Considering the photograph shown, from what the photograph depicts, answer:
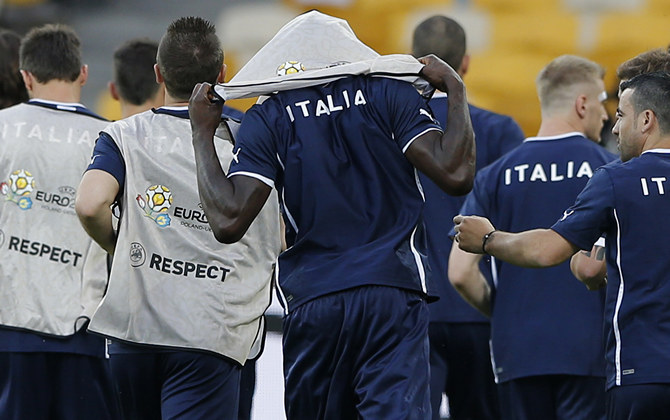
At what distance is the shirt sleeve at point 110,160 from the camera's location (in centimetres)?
437

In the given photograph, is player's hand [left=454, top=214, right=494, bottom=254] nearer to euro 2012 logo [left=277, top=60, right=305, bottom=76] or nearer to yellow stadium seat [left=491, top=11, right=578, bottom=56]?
euro 2012 logo [left=277, top=60, right=305, bottom=76]

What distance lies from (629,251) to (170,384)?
1758mm

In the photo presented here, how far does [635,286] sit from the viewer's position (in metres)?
3.99

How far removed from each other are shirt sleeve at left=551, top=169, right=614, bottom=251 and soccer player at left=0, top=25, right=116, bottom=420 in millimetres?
2145

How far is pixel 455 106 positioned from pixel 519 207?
150 cm

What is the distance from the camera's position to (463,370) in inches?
230

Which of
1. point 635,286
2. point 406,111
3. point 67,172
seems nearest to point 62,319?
point 67,172

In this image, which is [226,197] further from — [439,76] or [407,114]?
[439,76]

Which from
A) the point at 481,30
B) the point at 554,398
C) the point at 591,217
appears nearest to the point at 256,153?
the point at 591,217

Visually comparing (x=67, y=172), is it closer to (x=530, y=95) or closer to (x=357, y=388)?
(x=357, y=388)

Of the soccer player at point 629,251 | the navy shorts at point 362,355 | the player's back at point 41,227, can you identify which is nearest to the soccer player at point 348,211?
the navy shorts at point 362,355

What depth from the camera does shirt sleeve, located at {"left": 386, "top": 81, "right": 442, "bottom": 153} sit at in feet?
12.5

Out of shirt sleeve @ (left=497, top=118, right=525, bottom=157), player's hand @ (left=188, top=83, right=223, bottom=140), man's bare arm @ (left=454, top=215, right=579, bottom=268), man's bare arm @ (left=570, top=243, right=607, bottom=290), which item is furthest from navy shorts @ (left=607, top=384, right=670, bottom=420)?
shirt sleeve @ (left=497, top=118, right=525, bottom=157)

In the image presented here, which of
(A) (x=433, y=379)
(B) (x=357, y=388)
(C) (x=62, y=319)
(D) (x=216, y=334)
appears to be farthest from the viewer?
(A) (x=433, y=379)
